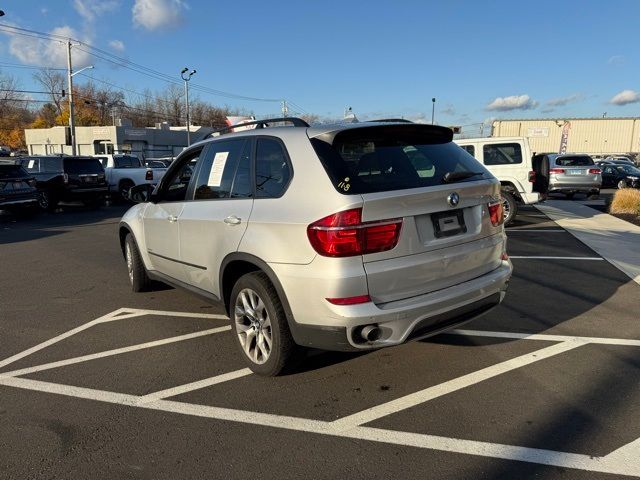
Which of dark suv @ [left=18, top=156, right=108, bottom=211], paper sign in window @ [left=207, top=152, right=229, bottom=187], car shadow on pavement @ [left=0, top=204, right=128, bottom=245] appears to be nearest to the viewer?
paper sign in window @ [left=207, top=152, right=229, bottom=187]

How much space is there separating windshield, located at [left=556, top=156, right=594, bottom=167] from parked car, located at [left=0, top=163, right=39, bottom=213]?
17719mm

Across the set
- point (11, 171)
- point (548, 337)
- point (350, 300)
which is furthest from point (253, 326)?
point (11, 171)

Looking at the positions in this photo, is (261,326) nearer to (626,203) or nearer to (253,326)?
(253,326)

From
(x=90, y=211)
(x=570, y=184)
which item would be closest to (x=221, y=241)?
(x=90, y=211)

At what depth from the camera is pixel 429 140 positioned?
3930mm

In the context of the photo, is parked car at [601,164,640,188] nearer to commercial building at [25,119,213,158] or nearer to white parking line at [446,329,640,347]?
white parking line at [446,329,640,347]

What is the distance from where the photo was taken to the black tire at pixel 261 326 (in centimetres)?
346

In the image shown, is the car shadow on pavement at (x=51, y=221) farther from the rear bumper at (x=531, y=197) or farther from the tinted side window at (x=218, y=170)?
the rear bumper at (x=531, y=197)

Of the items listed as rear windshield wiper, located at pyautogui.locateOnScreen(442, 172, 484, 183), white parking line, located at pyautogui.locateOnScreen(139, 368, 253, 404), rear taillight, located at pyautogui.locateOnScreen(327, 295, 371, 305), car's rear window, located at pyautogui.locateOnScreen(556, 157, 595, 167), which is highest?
car's rear window, located at pyautogui.locateOnScreen(556, 157, 595, 167)

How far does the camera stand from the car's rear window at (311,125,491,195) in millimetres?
3232

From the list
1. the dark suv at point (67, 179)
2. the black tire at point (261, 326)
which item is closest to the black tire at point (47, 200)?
the dark suv at point (67, 179)

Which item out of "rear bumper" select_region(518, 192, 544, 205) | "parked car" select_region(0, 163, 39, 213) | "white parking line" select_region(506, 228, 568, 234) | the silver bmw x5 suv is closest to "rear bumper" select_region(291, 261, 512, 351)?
the silver bmw x5 suv

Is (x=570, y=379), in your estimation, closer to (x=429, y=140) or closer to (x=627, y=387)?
(x=627, y=387)

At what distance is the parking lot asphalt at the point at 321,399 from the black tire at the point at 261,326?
6.5 inches
